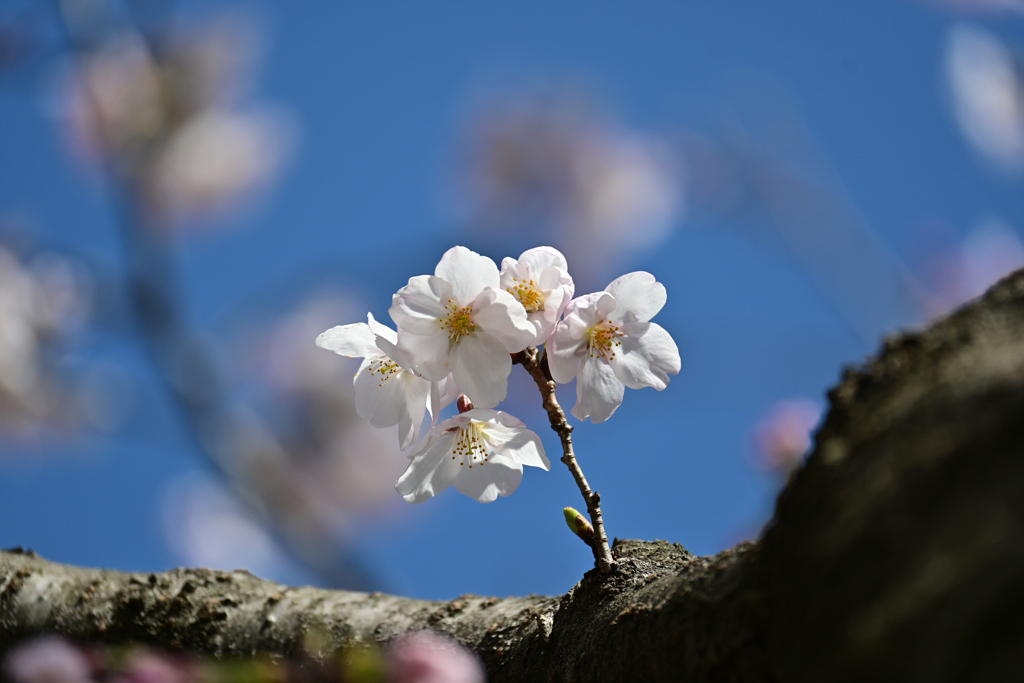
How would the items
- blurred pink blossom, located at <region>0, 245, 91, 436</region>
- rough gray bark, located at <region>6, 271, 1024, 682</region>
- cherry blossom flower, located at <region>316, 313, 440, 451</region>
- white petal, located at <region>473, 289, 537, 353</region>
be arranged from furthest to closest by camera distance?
blurred pink blossom, located at <region>0, 245, 91, 436</region> < cherry blossom flower, located at <region>316, 313, 440, 451</region> < white petal, located at <region>473, 289, 537, 353</region> < rough gray bark, located at <region>6, 271, 1024, 682</region>

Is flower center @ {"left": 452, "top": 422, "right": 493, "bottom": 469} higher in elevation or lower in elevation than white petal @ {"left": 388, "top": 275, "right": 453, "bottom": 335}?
lower

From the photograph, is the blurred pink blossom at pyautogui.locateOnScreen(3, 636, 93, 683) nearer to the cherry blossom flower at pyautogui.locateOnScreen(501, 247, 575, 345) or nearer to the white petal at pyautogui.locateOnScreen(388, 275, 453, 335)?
the white petal at pyautogui.locateOnScreen(388, 275, 453, 335)

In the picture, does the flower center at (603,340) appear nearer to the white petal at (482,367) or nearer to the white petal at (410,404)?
the white petal at (482,367)

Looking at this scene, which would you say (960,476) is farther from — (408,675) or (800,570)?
(408,675)

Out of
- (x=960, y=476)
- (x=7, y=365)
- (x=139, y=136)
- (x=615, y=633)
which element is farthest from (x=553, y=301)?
(x=7, y=365)

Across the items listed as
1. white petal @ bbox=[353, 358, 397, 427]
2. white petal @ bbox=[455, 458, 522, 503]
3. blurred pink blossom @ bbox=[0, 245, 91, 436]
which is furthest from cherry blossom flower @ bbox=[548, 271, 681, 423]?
blurred pink blossom @ bbox=[0, 245, 91, 436]

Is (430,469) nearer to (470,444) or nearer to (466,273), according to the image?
(470,444)
